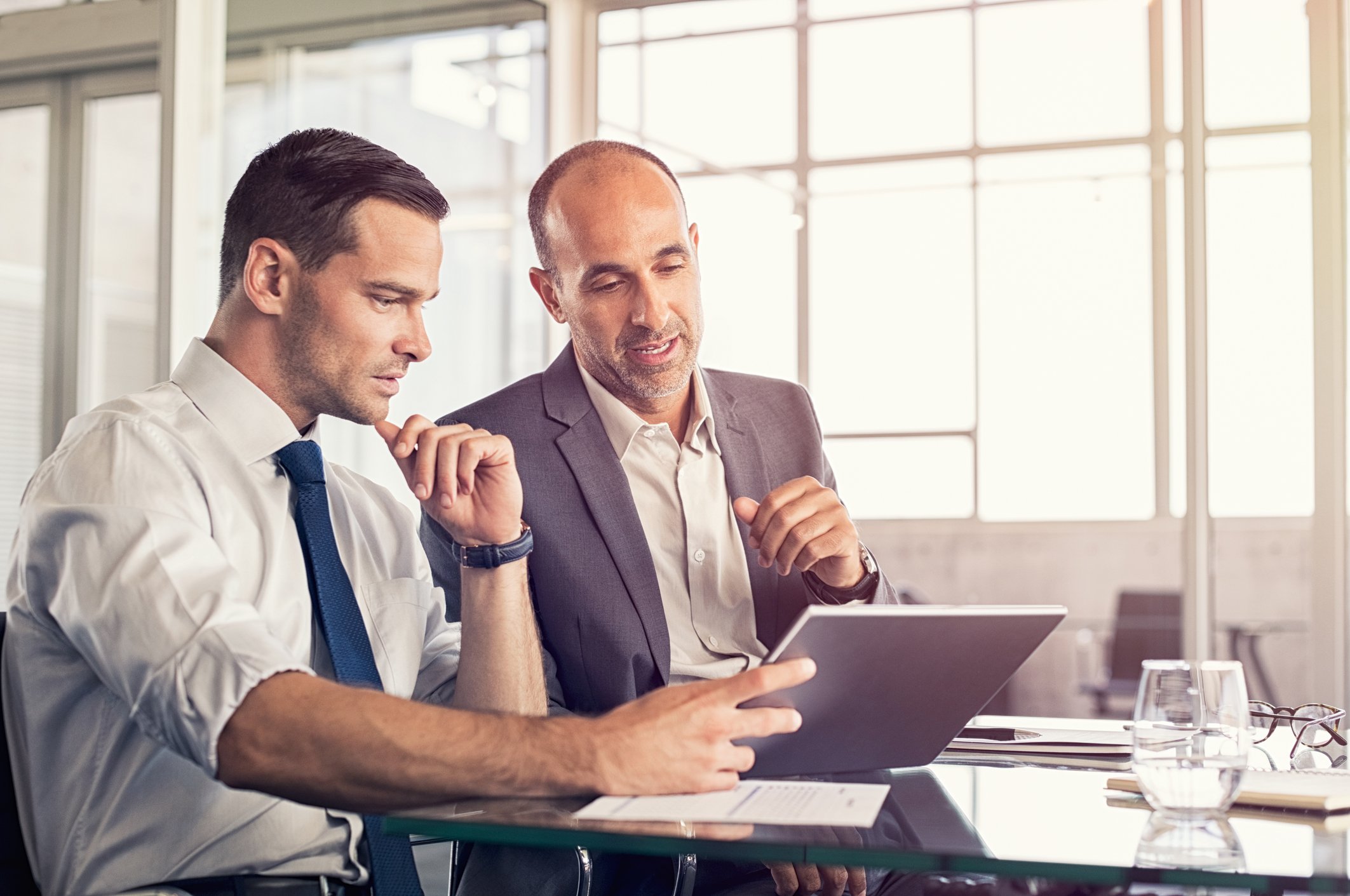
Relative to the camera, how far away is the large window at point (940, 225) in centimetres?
857

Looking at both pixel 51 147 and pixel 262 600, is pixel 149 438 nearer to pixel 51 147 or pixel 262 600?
pixel 262 600

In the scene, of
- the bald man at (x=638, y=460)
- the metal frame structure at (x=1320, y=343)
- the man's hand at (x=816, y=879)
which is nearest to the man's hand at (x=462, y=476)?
the bald man at (x=638, y=460)

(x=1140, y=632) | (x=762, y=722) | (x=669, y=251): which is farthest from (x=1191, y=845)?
(x=1140, y=632)

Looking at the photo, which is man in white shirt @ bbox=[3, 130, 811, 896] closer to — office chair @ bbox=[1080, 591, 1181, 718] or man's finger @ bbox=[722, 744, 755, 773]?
man's finger @ bbox=[722, 744, 755, 773]

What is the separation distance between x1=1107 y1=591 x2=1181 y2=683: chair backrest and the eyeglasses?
20.3 feet

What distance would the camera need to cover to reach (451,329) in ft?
13.9

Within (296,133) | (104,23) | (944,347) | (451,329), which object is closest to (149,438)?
(296,133)

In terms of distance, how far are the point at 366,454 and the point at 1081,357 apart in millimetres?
6061

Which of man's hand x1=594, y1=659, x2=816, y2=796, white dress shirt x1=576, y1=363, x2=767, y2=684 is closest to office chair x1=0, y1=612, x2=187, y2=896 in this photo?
man's hand x1=594, y1=659, x2=816, y2=796

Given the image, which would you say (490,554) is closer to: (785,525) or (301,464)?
(301,464)

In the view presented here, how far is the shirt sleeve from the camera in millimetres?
1148

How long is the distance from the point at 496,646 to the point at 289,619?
0.90 ft

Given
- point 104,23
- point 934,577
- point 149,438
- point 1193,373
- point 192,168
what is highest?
point 104,23

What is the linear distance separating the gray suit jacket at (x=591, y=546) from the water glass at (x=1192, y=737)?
2.31 feet
